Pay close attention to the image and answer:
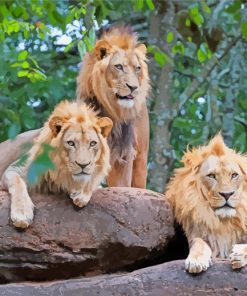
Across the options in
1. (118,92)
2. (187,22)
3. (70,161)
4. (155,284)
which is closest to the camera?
(70,161)

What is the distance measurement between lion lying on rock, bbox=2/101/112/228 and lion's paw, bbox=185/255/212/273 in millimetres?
587

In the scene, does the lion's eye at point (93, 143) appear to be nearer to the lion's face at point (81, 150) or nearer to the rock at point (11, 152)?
the lion's face at point (81, 150)

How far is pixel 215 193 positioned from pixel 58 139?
0.81 m

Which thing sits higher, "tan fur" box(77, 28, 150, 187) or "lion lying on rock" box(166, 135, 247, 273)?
"tan fur" box(77, 28, 150, 187)

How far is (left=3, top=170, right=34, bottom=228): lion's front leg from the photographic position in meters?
4.80

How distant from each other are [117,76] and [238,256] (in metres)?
1.23

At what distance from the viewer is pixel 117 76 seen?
536 centimetres

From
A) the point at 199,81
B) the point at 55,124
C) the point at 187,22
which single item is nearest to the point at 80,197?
the point at 55,124

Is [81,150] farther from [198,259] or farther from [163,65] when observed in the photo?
[163,65]

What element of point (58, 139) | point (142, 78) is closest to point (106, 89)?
point (142, 78)

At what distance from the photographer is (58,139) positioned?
4773 millimetres

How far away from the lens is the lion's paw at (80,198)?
4863 mm

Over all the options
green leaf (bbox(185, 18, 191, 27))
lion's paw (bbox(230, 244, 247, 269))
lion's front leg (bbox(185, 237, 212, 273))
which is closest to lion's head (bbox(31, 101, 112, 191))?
lion's front leg (bbox(185, 237, 212, 273))

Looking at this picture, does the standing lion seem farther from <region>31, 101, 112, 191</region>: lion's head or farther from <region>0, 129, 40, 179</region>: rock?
<region>31, 101, 112, 191</region>: lion's head
